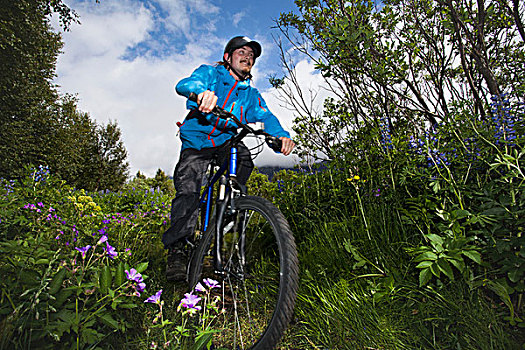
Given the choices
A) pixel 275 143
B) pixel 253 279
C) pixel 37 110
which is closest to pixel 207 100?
pixel 275 143

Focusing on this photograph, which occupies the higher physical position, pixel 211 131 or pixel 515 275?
pixel 211 131

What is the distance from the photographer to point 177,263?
271 cm

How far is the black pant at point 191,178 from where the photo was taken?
249 centimetres

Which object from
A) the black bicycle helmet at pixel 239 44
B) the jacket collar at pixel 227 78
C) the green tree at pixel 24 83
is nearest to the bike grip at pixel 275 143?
the jacket collar at pixel 227 78

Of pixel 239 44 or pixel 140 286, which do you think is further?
pixel 239 44

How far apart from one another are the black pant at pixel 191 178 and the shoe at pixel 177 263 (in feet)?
0.62

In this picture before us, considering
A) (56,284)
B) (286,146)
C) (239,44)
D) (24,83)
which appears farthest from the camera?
(24,83)

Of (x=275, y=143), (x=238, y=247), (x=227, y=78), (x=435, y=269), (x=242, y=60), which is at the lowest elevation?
(x=435, y=269)

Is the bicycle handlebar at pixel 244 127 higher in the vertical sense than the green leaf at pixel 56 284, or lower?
higher

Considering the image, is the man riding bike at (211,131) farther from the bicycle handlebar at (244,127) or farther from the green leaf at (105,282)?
the green leaf at (105,282)

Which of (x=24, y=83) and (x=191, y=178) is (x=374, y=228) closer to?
(x=191, y=178)

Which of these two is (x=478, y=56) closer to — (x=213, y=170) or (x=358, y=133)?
(x=358, y=133)

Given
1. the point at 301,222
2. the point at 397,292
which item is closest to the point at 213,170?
the point at 301,222

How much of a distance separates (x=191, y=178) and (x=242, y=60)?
1183 mm
